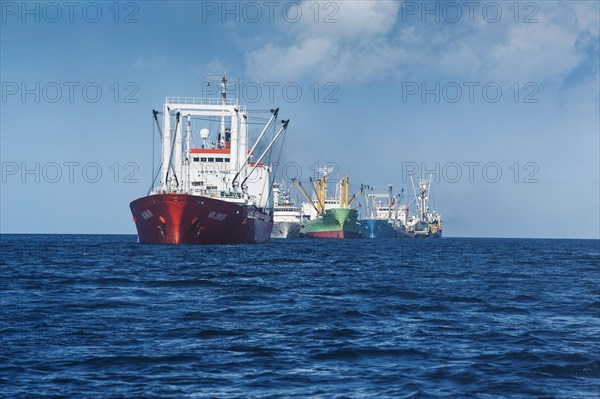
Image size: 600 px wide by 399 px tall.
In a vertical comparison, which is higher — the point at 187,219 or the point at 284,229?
the point at 187,219

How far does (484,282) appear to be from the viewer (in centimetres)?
3800

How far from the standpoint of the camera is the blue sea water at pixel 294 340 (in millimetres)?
13727

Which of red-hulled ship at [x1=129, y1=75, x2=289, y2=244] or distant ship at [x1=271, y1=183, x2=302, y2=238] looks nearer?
red-hulled ship at [x1=129, y1=75, x2=289, y2=244]

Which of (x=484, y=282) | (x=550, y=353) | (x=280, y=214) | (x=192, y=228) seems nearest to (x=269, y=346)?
(x=550, y=353)

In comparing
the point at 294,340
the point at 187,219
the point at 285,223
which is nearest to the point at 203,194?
the point at 187,219

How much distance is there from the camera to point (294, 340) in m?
18.5

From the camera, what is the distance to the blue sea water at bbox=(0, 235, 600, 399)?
1373 cm

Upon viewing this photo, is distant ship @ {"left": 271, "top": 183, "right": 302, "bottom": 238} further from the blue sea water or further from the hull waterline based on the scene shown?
the blue sea water

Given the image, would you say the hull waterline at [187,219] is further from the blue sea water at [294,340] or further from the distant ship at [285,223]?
the distant ship at [285,223]

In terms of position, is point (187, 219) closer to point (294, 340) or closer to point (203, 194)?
point (203, 194)

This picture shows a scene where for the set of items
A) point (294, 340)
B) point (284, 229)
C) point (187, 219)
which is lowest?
point (294, 340)

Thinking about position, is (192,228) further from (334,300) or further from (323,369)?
(323,369)

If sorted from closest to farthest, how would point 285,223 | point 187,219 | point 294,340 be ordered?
point 294,340, point 187,219, point 285,223

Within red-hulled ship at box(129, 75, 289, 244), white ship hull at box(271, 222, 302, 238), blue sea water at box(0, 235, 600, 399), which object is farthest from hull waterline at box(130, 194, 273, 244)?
white ship hull at box(271, 222, 302, 238)
